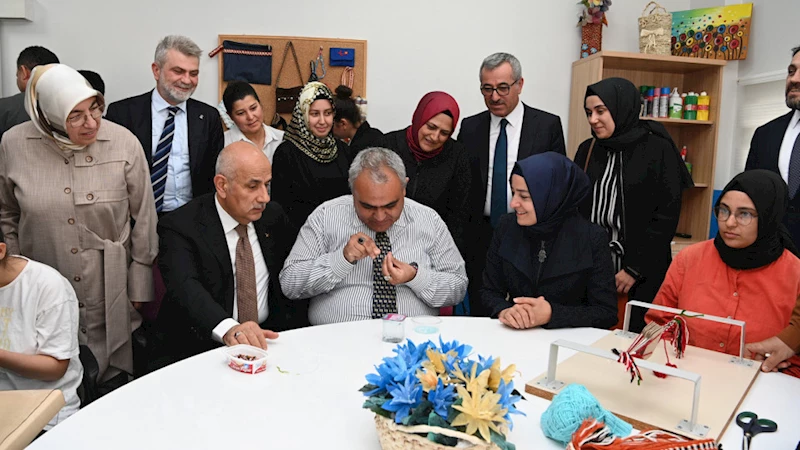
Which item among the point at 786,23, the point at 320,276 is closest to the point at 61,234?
the point at 320,276

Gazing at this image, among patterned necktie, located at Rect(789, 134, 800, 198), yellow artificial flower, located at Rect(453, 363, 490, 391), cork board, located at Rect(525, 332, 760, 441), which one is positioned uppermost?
patterned necktie, located at Rect(789, 134, 800, 198)

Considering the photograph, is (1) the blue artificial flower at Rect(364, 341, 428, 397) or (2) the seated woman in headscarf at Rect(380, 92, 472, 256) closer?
(1) the blue artificial flower at Rect(364, 341, 428, 397)

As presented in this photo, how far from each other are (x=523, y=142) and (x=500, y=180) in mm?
243

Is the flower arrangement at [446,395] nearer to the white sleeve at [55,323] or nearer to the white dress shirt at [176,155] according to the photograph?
the white sleeve at [55,323]

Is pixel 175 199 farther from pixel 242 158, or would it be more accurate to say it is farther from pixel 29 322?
pixel 29 322

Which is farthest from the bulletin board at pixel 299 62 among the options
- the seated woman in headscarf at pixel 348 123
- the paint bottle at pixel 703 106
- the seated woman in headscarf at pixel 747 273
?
the seated woman in headscarf at pixel 747 273

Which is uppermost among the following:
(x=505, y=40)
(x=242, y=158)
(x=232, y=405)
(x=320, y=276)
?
(x=505, y=40)

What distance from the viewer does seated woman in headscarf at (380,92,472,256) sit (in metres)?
3.07

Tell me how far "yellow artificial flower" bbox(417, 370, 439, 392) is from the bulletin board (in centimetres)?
362

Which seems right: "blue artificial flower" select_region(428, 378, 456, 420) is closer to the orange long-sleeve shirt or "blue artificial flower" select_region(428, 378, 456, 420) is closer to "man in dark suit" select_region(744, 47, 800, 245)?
the orange long-sleeve shirt

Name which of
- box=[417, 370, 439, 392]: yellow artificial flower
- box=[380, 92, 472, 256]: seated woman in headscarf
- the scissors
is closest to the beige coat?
Result: box=[380, 92, 472, 256]: seated woman in headscarf

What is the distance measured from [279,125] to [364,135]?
1.10 meters

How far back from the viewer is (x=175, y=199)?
10.5 ft

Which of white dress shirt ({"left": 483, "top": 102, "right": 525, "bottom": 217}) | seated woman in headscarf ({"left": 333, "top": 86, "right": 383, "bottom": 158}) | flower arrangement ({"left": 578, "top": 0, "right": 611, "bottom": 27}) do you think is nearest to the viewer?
white dress shirt ({"left": 483, "top": 102, "right": 525, "bottom": 217})
